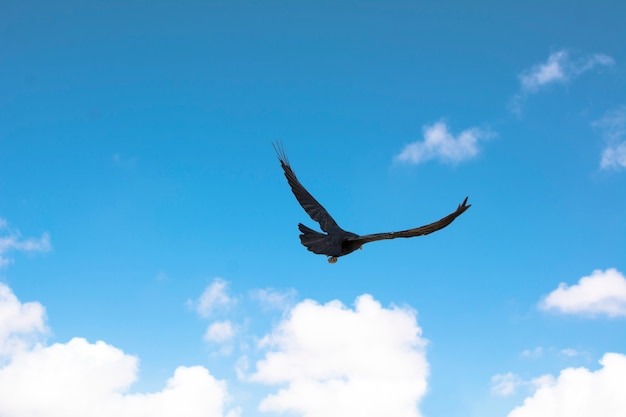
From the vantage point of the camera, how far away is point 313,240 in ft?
53.9

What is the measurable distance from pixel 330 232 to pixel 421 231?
14.9 ft

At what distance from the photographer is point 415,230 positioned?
12.9 m

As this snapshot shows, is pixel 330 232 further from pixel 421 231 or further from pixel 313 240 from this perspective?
pixel 421 231

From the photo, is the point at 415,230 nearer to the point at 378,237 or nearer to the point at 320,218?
the point at 378,237

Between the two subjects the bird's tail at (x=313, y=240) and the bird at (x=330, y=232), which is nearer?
the bird at (x=330, y=232)

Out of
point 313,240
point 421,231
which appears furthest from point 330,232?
point 421,231

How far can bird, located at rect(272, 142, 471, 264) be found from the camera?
12.6 metres

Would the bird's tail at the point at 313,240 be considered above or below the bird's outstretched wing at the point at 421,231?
above

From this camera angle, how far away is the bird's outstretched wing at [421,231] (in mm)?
11592

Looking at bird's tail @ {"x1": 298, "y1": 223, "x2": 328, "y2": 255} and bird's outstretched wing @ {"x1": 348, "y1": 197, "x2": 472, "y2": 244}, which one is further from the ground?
bird's tail @ {"x1": 298, "y1": 223, "x2": 328, "y2": 255}

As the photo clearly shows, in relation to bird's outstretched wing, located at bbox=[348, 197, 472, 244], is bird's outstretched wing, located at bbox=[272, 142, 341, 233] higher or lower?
higher

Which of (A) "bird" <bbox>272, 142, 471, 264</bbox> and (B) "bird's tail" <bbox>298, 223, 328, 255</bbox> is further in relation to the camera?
(B) "bird's tail" <bbox>298, 223, 328, 255</bbox>

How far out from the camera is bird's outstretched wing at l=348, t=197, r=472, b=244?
456 inches

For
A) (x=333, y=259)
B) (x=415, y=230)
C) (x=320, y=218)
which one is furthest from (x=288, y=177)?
(x=415, y=230)
